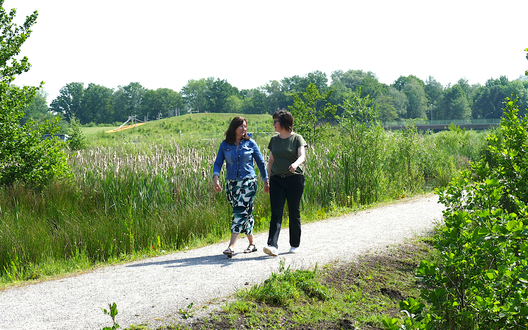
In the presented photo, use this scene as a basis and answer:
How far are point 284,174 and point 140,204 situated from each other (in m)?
3.51

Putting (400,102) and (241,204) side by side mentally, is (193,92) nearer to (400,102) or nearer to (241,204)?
(400,102)

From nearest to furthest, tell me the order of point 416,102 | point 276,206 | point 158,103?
point 276,206, point 416,102, point 158,103

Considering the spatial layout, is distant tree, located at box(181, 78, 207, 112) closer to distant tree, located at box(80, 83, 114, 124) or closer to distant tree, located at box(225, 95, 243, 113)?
distant tree, located at box(225, 95, 243, 113)

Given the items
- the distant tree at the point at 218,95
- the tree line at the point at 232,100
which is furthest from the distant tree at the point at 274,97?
the distant tree at the point at 218,95

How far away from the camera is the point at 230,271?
4.96m

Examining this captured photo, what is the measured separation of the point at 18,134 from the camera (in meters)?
8.52

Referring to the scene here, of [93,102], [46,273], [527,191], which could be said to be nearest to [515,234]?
[527,191]

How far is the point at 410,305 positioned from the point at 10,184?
28.9 feet

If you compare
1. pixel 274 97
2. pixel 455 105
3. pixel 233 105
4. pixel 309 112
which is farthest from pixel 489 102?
pixel 309 112

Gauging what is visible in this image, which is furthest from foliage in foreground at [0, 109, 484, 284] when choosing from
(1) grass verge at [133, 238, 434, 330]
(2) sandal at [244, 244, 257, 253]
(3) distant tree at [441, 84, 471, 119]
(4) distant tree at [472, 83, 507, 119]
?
(4) distant tree at [472, 83, 507, 119]

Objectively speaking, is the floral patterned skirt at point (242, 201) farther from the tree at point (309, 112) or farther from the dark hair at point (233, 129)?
the tree at point (309, 112)

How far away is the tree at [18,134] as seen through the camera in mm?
8375

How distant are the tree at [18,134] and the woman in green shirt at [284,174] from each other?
218 inches

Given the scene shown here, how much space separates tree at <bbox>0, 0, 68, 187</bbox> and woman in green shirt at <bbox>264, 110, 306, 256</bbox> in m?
5.54
